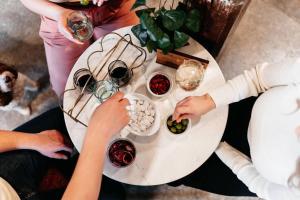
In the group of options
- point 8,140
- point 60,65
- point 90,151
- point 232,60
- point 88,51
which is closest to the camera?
point 90,151

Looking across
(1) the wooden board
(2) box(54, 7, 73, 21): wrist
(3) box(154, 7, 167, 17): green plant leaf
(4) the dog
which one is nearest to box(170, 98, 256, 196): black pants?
(1) the wooden board

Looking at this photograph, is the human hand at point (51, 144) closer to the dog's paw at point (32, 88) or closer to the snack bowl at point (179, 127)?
the snack bowl at point (179, 127)

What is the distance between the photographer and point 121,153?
3.65 feet

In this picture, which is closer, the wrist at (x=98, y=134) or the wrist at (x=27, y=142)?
the wrist at (x=98, y=134)

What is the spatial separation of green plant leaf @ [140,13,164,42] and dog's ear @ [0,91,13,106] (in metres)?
0.86

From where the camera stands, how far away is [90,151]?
0.95 m

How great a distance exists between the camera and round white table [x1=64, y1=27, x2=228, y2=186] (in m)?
1.12

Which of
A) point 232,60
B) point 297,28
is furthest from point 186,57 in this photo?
point 297,28

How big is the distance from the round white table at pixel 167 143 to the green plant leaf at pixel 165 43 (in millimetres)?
130

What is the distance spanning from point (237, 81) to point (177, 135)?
0.88 feet

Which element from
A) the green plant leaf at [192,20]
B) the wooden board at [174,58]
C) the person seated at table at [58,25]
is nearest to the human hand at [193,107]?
the wooden board at [174,58]

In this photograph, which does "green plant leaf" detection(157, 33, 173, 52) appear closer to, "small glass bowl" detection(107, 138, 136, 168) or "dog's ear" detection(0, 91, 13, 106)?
"small glass bowl" detection(107, 138, 136, 168)

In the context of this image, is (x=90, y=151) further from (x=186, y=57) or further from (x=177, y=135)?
(x=186, y=57)

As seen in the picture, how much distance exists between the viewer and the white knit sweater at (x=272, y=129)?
0.98 meters
